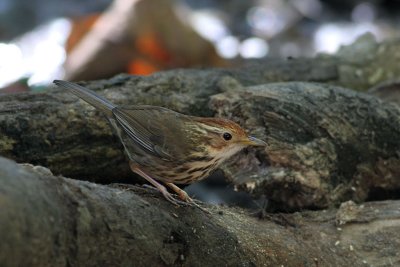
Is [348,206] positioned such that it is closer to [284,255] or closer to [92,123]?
[284,255]

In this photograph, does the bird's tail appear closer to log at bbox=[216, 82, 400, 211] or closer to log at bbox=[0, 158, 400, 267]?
log at bbox=[0, 158, 400, 267]

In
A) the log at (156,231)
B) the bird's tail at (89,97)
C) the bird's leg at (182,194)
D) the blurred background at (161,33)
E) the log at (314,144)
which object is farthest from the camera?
the blurred background at (161,33)

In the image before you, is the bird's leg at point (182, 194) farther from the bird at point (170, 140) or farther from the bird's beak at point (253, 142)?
the bird's beak at point (253, 142)

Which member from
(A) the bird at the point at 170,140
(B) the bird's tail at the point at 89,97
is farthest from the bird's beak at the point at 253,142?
(B) the bird's tail at the point at 89,97

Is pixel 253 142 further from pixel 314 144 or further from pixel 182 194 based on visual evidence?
pixel 314 144

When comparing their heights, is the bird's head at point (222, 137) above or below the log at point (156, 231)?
above

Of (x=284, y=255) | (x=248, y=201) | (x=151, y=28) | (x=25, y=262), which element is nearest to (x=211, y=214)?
(x=284, y=255)
